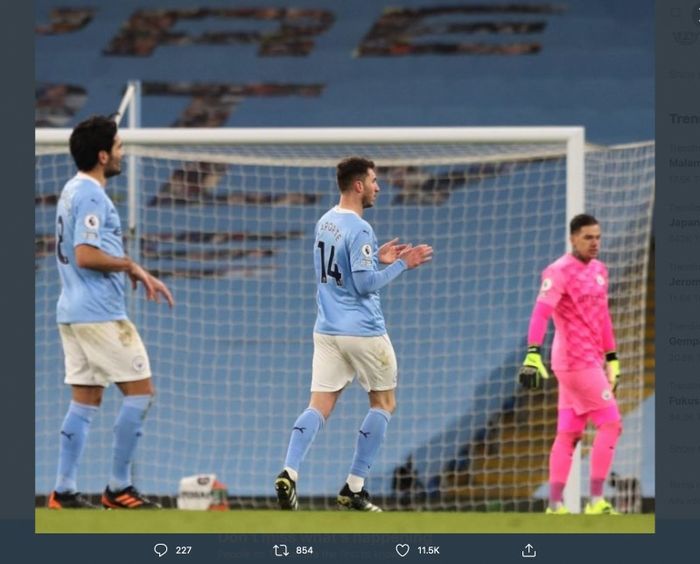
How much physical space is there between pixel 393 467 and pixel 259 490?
104 cm

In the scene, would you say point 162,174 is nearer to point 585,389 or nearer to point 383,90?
point 383,90

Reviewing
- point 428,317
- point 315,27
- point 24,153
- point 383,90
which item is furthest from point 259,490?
point 24,153

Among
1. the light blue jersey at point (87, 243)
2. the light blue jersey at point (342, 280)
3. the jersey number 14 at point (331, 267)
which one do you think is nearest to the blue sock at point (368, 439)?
the light blue jersey at point (342, 280)

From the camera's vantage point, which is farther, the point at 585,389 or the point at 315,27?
the point at 315,27

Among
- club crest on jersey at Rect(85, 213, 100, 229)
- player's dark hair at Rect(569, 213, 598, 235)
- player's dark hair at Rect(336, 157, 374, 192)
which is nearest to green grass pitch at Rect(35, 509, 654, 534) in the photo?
club crest on jersey at Rect(85, 213, 100, 229)

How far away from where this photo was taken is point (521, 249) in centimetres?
1221

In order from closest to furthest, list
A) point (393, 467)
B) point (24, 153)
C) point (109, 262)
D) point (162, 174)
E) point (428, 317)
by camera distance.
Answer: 1. point (24, 153)
2. point (109, 262)
3. point (393, 467)
4. point (428, 317)
5. point (162, 174)

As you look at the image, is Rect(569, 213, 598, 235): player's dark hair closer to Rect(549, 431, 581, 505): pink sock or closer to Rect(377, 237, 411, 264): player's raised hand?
Rect(549, 431, 581, 505): pink sock

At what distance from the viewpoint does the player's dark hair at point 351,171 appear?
646 cm

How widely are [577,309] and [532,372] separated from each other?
0.61m

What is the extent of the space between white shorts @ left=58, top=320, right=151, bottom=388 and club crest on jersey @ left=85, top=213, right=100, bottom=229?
1.46 ft

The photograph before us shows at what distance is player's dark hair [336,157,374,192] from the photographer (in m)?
6.46

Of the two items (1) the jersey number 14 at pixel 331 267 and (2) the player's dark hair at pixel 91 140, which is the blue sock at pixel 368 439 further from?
(2) the player's dark hair at pixel 91 140

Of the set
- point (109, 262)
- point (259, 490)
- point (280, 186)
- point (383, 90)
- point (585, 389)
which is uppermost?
point (383, 90)
